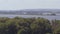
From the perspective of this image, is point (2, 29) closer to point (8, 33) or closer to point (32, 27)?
point (8, 33)

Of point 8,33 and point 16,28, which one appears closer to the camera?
point 8,33

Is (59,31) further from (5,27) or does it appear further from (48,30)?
(5,27)

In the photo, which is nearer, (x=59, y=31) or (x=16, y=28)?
(x=59, y=31)

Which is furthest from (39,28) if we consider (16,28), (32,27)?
(16,28)

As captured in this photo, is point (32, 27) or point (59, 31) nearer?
point (59, 31)

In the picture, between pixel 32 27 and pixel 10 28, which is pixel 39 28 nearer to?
pixel 32 27

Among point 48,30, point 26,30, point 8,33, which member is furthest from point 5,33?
point 48,30

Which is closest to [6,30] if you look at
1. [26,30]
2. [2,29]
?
[2,29]
